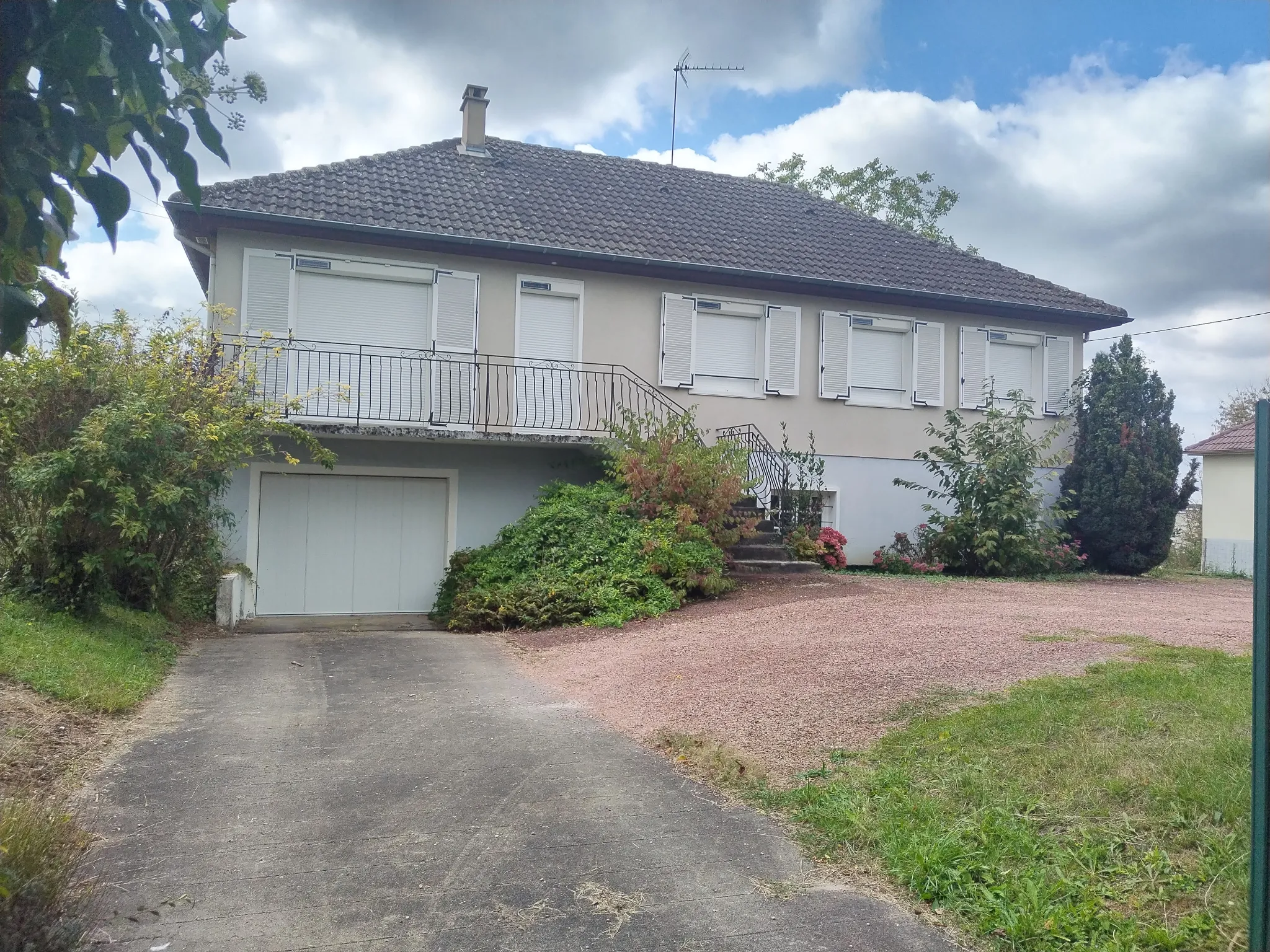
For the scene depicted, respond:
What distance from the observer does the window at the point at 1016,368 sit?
1695 centimetres

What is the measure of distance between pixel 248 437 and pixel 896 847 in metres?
8.66

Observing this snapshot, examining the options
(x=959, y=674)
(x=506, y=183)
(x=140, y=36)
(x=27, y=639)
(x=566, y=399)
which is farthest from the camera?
(x=506, y=183)

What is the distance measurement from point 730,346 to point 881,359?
2.68 metres

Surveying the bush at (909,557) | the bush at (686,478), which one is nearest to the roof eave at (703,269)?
the bush at (686,478)

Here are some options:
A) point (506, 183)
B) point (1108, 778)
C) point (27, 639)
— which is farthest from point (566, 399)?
point (1108, 778)

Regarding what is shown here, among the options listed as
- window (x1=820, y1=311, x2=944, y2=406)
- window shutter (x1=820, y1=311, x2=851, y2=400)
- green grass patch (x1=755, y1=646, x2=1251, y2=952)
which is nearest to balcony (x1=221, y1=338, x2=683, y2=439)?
window shutter (x1=820, y1=311, x2=851, y2=400)

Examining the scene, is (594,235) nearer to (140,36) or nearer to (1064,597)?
(1064,597)

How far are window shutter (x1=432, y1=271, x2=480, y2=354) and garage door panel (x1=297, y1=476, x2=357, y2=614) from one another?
2315mm

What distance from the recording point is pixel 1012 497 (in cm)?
1505

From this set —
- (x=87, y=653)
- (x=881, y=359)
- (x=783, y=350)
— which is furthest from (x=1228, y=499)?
(x=87, y=653)

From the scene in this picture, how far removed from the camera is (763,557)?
13.4 meters

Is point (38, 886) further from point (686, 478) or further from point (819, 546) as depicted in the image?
point (819, 546)

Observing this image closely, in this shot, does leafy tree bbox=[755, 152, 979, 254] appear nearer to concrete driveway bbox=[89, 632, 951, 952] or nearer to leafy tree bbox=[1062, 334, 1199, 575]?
leafy tree bbox=[1062, 334, 1199, 575]

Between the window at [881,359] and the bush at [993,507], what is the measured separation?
88 cm
